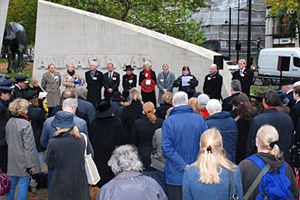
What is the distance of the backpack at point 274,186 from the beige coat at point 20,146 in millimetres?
3338

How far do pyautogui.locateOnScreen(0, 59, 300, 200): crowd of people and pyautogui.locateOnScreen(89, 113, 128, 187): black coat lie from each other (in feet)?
0.05

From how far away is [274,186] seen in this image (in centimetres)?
324

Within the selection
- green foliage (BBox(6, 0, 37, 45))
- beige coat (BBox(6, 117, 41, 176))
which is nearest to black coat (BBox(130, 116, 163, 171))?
beige coat (BBox(6, 117, 41, 176))

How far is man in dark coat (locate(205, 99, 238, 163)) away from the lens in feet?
16.0

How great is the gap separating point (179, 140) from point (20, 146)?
2.42 meters

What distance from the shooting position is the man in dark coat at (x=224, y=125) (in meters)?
4.89

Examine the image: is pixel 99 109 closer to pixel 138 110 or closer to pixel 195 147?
pixel 138 110

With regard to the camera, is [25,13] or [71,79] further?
[25,13]

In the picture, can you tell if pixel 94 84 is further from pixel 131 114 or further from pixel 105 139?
pixel 105 139

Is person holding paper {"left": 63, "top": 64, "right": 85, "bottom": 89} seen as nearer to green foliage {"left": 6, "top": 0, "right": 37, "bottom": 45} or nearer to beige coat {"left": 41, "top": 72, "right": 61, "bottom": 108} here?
beige coat {"left": 41, "top": 72, "right": 61, "bottom": 108}

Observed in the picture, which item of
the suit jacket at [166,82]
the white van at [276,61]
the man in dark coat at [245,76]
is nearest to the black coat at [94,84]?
the suit jacket at [166,82]

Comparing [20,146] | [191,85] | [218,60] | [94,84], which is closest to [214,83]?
[191,85]

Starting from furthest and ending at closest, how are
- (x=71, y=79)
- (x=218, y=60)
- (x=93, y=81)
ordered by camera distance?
(x=218, y=60), (x=93, y=81), (x=71, y=79)

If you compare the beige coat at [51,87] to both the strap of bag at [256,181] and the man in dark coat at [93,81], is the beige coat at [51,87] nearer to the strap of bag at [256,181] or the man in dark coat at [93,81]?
the man in dark coat at [93,81]
